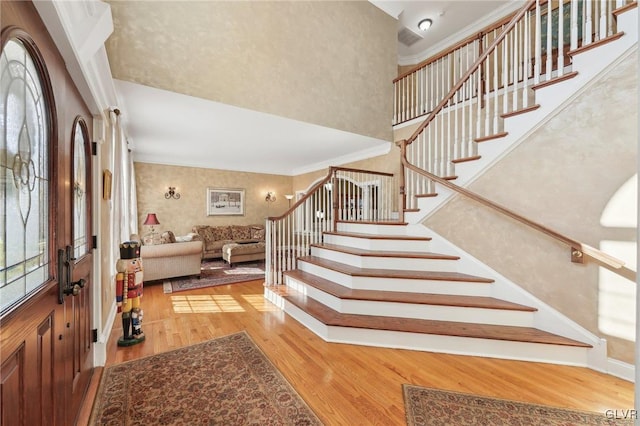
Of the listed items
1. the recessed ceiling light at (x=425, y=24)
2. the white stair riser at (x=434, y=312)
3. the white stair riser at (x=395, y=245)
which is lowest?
the white stair riser at (x=434, y=312)

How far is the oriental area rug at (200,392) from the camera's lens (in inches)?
63.2

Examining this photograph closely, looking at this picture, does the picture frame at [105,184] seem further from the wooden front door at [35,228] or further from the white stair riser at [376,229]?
the white stair riser at [376,229]

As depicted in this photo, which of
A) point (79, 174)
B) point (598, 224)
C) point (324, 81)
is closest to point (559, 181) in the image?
point (598, 224)

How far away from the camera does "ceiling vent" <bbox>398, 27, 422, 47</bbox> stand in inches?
219

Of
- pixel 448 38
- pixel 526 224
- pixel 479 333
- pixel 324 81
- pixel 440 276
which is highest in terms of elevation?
pixel 448 38

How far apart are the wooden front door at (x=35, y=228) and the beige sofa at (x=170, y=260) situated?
3.18m

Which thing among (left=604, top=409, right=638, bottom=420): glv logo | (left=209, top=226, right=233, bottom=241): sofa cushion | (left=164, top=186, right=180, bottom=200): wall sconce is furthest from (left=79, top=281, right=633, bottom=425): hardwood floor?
(left=164, top=186, right=180, bottom=200): wall sconce

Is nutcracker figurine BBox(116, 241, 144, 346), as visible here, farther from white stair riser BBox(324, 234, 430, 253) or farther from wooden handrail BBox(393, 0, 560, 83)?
wooden handrail BBox(393, 0, 560, 83)

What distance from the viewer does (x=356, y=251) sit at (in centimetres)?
339

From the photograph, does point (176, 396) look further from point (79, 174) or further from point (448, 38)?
point (448, 38)

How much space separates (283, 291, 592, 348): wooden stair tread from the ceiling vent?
19.6ft

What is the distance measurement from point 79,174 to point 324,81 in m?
3.59

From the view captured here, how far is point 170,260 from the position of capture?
4.67 m

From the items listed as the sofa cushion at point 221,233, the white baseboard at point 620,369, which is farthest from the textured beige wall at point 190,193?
the white baseboard at point 620,369
